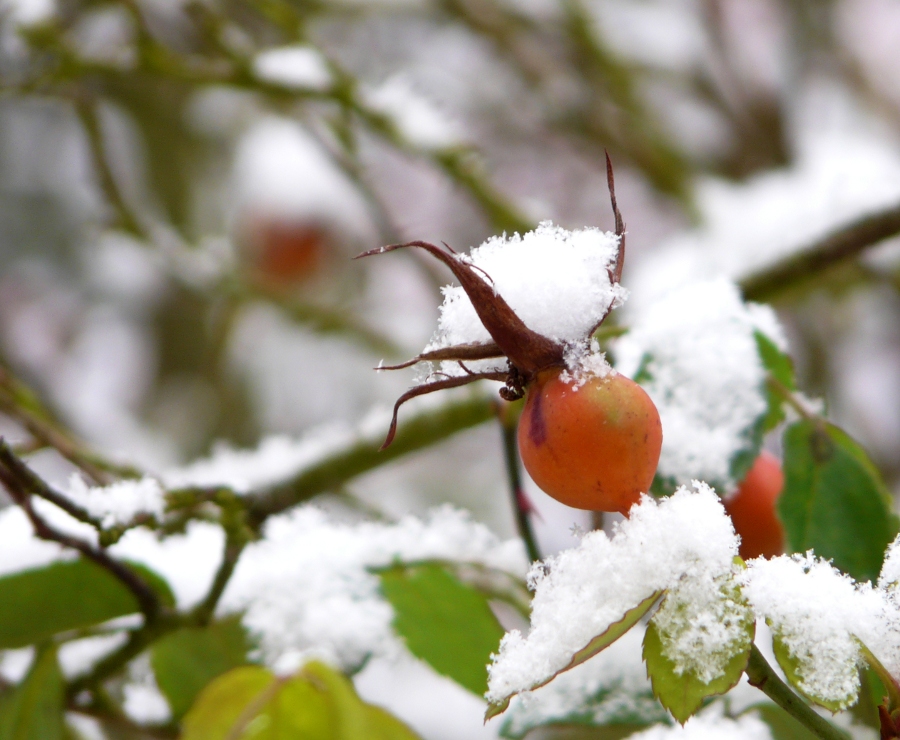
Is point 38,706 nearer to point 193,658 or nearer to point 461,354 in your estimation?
point 193,658

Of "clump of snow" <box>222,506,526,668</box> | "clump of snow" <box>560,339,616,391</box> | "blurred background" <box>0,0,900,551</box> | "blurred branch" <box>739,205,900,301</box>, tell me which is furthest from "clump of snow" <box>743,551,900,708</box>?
"blurred background" <box>0,0,900,551</box>

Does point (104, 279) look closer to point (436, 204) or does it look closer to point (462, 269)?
point (436, 204)

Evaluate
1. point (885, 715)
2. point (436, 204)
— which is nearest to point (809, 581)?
point (885, 715)

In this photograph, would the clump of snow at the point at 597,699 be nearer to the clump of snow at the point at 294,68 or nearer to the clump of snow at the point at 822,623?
the clump of snow at the point at 822,623

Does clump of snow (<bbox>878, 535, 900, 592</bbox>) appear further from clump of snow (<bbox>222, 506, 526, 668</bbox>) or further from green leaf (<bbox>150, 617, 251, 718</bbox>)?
green leaf (<bbox>150, 617, 251, 718</bbox>)

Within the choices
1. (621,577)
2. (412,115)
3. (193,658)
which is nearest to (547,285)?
(621,577)

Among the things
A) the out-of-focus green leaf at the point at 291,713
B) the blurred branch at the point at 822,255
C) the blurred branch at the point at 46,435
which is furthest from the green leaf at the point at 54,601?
the blurred branch at the point at 822,255
